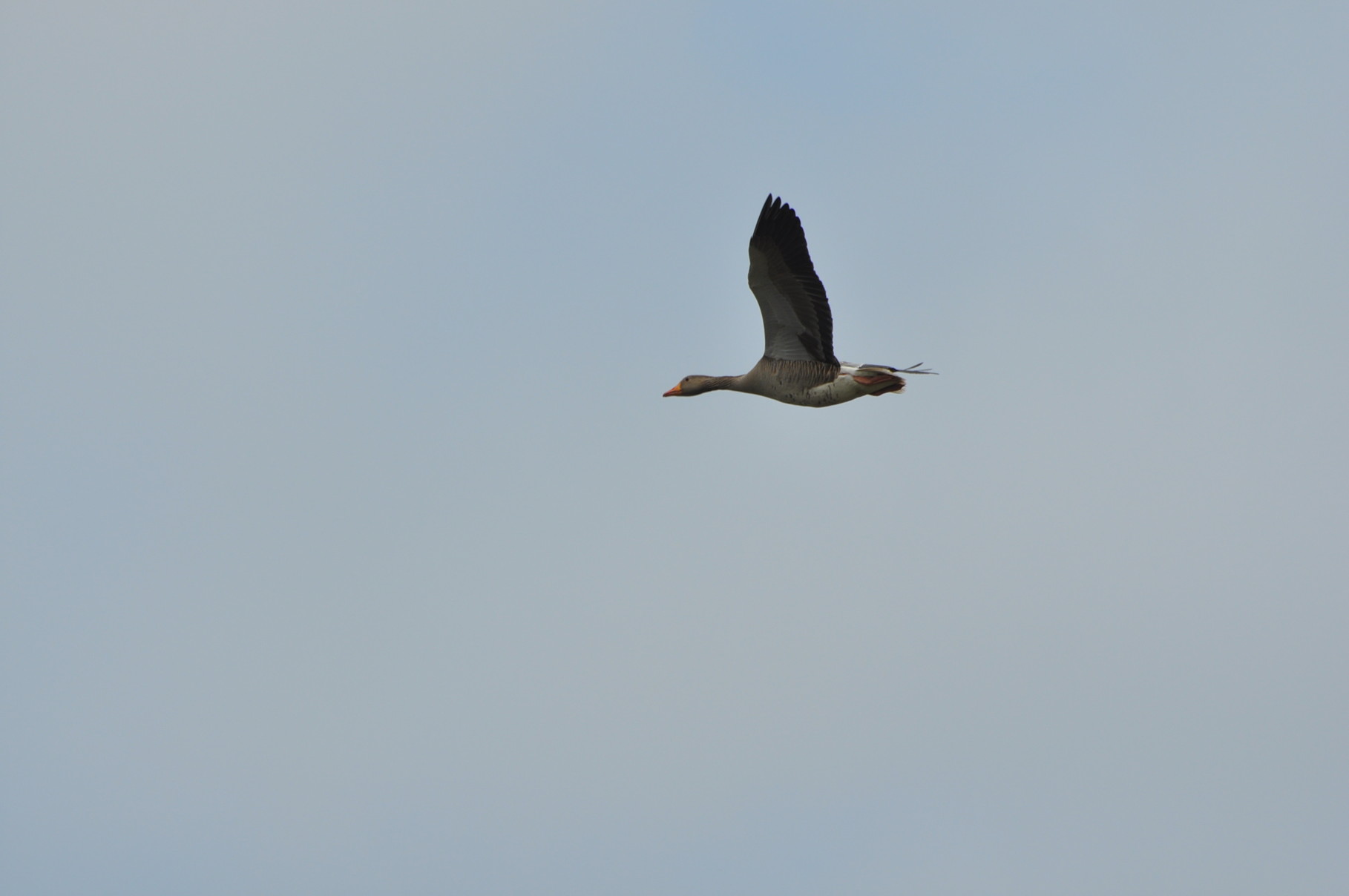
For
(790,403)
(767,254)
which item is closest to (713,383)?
(790,403)

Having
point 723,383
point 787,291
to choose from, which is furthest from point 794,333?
point 723,383

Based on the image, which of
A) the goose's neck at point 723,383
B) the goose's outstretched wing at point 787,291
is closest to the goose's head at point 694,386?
the goose's neck at point 723,383

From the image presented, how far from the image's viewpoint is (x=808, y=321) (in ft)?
87.1

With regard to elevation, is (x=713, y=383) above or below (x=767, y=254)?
below

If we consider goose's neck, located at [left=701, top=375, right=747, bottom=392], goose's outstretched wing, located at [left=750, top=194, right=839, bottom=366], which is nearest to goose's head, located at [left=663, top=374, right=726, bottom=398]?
goose's neck, located at [left=701, top=375, right=747, bottom=392]

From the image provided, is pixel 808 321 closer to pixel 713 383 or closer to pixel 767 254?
pixel 767 254

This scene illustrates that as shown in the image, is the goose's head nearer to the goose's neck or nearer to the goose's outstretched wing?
the goose's neck

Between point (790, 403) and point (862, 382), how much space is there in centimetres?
171

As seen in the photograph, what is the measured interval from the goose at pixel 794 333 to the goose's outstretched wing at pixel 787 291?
12mm

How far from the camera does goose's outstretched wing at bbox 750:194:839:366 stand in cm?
2553

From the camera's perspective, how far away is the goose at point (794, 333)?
25578 millimetres

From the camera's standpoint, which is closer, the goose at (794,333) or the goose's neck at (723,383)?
the goose at (794,333)

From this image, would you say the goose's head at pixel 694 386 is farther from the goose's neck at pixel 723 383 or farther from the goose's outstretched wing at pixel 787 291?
the goose's outstretched wing at pixel 787 291

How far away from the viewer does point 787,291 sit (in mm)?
26203
